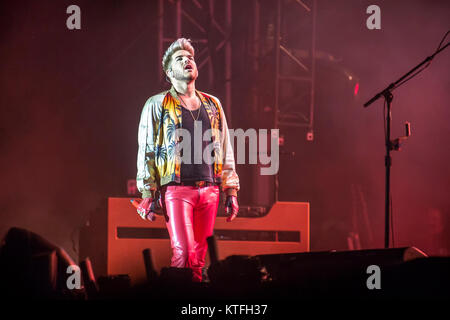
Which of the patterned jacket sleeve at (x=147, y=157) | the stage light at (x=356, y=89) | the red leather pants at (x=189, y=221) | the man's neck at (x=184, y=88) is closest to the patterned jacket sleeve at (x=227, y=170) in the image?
the red leather pants at (x=189, y=221)

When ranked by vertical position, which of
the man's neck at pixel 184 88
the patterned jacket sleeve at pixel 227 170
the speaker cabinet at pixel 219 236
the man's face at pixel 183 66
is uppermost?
the man's face at pixel 183 66

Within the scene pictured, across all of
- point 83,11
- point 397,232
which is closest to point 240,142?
point 83,11

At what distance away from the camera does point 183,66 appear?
11.9 ft

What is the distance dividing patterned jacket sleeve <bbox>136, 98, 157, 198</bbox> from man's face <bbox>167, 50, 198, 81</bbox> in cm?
29

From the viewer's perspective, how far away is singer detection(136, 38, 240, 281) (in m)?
3.38

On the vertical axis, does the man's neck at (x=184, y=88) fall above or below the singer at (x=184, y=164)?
above

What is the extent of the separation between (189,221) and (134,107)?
361 cm

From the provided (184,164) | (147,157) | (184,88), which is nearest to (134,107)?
(184,88)

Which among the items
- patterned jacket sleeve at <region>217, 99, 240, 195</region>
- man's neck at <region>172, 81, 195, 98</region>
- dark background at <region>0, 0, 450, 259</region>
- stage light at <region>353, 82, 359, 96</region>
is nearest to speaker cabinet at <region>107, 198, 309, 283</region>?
dark background at <region>0, 0, 450, 259</region>

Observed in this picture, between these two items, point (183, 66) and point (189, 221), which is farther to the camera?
point (183, 66)

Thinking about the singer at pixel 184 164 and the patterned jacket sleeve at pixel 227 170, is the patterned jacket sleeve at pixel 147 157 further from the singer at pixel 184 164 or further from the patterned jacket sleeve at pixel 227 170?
the patterned jacket sleeve at pixel 227 170

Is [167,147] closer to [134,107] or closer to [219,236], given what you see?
[219,236]

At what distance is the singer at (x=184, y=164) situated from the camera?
133 inches
